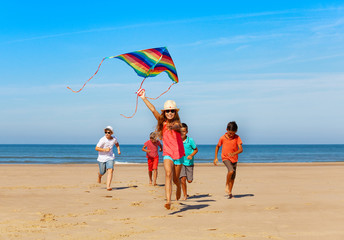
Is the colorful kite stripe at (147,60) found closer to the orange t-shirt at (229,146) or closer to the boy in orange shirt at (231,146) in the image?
the boy in orange shirt at (231,146)

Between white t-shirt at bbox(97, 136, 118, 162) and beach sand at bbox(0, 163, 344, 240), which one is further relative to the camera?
white t-shirt at bbox(97, 136, 118, 162)

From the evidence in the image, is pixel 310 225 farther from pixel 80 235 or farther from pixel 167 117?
pixel 80 235

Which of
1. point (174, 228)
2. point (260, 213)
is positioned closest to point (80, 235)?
point (174, 228)

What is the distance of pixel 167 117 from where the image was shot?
765cm

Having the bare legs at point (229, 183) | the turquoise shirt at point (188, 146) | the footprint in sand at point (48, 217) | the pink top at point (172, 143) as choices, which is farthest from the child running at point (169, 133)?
the bare legs at point (229, 183)

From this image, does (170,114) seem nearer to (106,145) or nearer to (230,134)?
(230,134)

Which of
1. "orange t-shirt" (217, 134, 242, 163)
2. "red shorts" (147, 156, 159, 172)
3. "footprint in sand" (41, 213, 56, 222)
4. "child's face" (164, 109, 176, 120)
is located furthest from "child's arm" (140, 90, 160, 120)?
"red shorts" (147, 156, 159, 172)

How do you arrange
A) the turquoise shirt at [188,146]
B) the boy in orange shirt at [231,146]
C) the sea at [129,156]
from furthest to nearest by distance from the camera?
the sea at [129,156]
the boy in orange shirt at [231,146]
the turquoise shirt at [188,146]

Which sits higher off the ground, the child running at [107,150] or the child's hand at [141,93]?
the child's hand at [141,93]

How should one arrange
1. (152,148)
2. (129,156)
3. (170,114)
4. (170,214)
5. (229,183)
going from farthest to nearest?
(129,156)
(152,148)
(229,183)
(170,114)
(170,214)

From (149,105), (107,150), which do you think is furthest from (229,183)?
(107,150)

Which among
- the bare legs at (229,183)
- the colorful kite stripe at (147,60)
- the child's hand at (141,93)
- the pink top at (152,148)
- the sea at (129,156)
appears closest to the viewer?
the child's hand at (141,93)

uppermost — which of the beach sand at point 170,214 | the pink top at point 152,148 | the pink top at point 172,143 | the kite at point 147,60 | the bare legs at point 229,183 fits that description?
the kite at point 147,60

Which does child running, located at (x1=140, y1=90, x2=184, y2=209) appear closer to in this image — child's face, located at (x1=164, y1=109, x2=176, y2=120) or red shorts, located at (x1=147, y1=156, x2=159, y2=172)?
child's face, located at (x1=164, y1=109, x2=176, y2=120)
